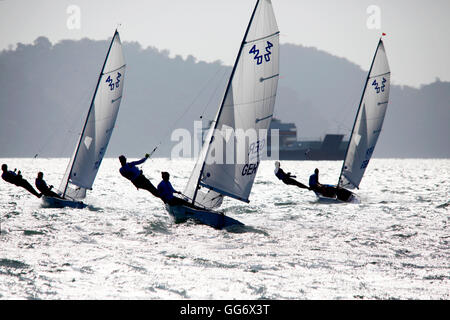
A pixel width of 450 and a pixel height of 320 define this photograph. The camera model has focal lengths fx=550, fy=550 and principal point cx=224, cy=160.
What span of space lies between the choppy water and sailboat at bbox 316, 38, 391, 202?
275 inches

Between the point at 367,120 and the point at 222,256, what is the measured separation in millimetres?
16591

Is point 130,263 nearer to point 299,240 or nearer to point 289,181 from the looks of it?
point 299,240

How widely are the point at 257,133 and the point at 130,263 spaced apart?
6442 millimetres

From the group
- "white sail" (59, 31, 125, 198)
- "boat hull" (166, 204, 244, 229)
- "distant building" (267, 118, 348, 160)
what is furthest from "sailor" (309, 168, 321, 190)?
"distant building" (267, 118, 348, 160)

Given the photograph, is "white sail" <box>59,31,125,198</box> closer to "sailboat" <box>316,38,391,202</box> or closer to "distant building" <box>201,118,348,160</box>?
"sailboat" <box>316,38,391,202</box>

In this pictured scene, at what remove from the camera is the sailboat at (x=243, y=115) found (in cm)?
1535

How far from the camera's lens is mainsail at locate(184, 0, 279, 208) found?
50.5 feet

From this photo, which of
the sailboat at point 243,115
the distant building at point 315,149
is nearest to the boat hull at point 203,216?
the sailboat at point 243,115

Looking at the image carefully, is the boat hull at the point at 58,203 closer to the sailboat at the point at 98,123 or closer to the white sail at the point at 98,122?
the sailboat at the point at 98,123

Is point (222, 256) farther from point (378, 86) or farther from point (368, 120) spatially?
point (378, 86)

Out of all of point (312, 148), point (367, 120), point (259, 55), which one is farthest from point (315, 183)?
point (312, 148)

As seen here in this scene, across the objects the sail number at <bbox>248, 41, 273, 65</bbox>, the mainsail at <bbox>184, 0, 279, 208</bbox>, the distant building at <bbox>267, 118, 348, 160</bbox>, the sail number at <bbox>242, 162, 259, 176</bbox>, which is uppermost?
the sail number at <bbox>248, 41, 273, 65</bbox>

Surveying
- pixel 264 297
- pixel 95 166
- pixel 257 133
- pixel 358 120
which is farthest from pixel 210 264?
pixel 358 120

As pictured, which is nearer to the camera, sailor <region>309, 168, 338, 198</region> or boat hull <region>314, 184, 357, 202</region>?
sailor <region>309, 168, 338, 198</region>
